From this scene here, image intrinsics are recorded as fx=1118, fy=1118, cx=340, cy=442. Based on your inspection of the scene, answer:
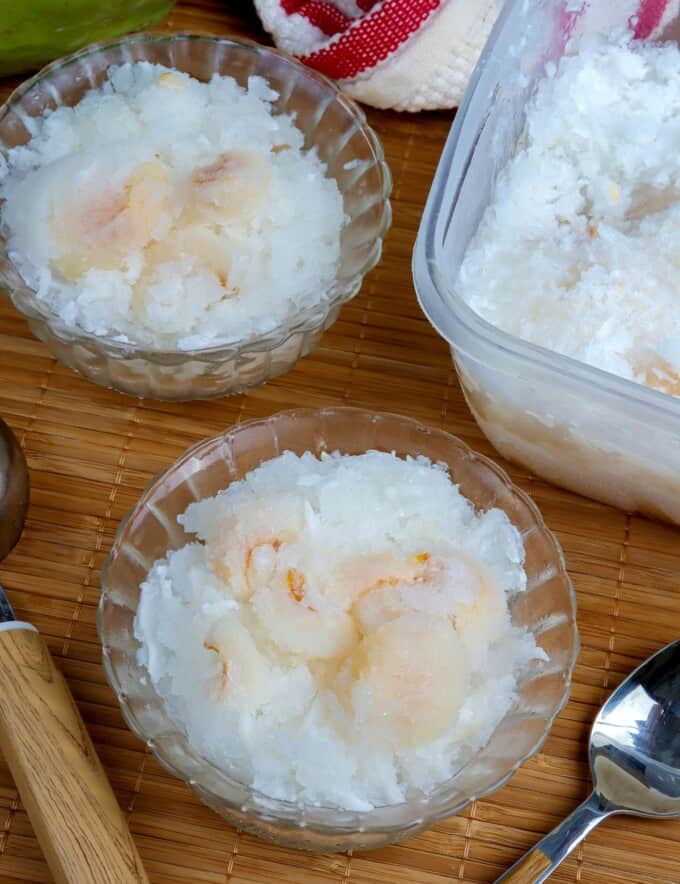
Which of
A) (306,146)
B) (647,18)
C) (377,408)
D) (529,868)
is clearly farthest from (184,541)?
(647,18)

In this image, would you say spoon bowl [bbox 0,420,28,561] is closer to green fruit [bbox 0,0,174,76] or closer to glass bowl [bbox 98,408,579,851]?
glass bowl [bbox 98,408,579,851]

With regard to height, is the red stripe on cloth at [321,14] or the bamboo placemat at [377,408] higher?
the red stripe on cloth at [321,14]

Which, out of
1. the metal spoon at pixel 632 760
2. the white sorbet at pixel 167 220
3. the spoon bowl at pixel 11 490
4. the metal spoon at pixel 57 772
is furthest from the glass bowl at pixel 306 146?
the metal spoon at pixel 632 760

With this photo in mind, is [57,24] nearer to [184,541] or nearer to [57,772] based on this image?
[184,541]

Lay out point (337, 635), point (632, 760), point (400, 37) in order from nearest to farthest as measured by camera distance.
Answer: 1. point (337, 635)
2. point (632, 760)
3. point (400, 37)

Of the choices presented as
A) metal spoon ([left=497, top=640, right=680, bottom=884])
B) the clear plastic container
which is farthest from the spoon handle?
the clear plastic container

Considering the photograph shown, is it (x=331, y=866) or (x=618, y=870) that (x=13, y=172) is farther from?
(x=618, y=870)

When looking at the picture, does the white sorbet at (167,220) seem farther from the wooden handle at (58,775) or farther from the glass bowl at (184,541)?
the wooden handle at (58,775)
